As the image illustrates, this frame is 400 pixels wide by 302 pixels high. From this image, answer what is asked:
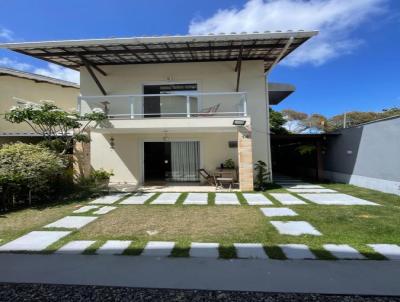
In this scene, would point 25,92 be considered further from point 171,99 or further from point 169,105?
point 171,99

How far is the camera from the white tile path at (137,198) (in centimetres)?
909

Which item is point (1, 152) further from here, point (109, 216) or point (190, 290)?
point (190, 290)

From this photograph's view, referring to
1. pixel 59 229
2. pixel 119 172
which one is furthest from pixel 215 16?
pixel 59 229

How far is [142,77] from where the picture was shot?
542 inches

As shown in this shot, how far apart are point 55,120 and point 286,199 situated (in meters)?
8.81

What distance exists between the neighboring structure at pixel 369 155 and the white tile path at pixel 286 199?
3810mm

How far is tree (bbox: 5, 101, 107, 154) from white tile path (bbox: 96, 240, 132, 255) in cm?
676

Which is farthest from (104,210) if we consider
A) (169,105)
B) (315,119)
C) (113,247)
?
(315,119)

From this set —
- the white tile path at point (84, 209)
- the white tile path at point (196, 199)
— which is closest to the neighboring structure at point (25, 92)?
the white tile path at point (84, 209)

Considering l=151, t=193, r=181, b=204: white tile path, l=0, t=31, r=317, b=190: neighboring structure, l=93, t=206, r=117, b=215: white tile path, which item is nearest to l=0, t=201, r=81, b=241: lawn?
l=93, t=206, r=117, b=215: white tile path

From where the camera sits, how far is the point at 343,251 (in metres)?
4.64

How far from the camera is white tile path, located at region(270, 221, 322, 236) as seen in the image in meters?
5.67

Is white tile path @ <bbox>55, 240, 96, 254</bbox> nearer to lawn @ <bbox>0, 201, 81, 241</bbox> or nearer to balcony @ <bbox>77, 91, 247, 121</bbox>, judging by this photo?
lawn @ <bbox>0, 201, 81, 241</bbox>

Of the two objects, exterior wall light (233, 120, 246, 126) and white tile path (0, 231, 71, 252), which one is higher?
exterior wall light (233, 120, 246, 126)
